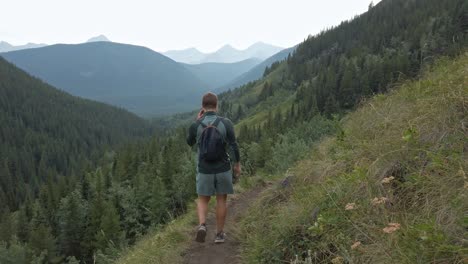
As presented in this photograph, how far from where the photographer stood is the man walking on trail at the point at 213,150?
6531 millimetres

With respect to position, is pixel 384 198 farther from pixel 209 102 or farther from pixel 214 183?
pixel 209 102

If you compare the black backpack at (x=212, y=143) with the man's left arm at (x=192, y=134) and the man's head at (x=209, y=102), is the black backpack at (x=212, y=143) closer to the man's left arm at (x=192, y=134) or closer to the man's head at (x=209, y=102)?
the man's left arm at (x=192, y=134)

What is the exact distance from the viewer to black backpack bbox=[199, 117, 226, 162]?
6.49 metres

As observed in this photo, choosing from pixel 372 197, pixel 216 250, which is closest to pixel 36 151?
pixel 216 250

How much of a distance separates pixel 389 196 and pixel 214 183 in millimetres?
3271

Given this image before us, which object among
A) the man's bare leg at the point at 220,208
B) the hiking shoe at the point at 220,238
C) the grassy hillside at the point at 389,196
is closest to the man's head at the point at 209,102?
the man's bare leg at the point at 220,208

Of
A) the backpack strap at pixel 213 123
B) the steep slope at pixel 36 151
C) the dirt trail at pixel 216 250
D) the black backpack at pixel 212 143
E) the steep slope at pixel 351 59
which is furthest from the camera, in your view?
the steep slope at pixel 36 151

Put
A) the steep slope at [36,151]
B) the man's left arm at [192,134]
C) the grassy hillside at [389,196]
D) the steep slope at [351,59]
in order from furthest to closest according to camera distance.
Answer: the steep slope at [36,151] → the steep slope at [351,59] → the man's left arm at [192,134] → the grassy hillside at [389,196]

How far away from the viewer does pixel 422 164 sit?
4.42 metres

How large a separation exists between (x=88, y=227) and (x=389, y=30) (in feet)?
346

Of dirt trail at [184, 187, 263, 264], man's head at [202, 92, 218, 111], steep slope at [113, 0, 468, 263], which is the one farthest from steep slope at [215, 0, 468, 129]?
man's head at [202, 92, 218, 111]

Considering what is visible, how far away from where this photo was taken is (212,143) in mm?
6480

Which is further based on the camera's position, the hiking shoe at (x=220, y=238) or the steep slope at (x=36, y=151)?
the steep slope at (x=36, y=151)

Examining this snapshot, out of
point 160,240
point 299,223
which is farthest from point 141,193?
point 299,223
